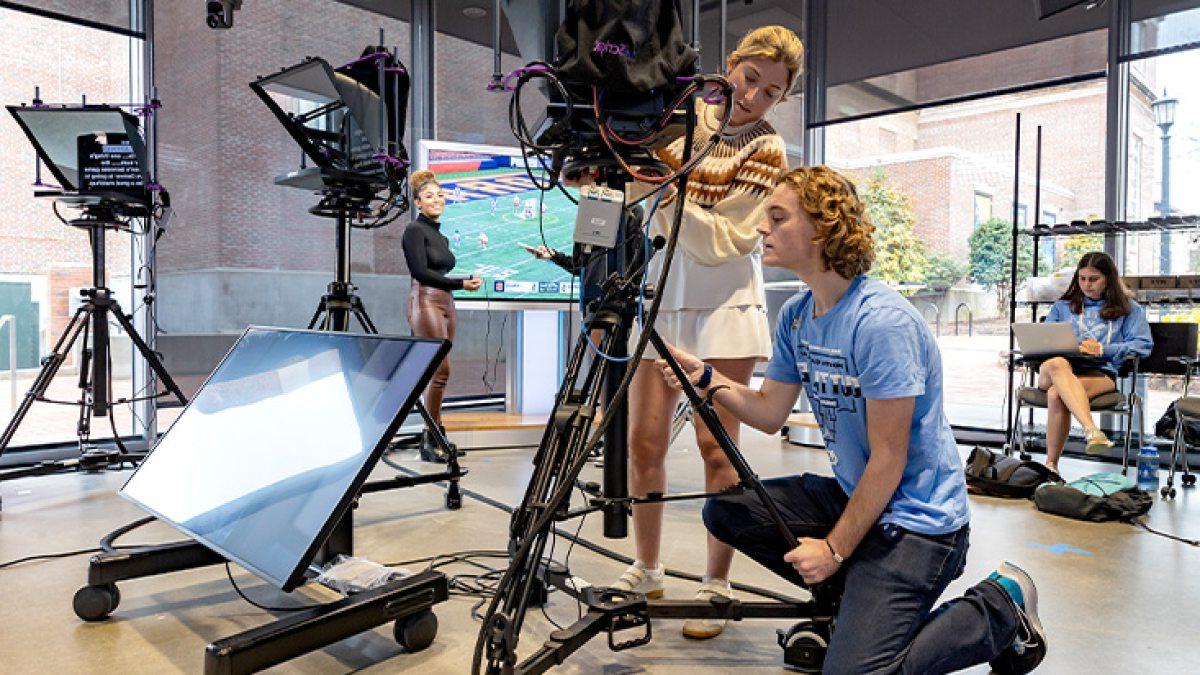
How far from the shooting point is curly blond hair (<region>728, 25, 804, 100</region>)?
1769mm

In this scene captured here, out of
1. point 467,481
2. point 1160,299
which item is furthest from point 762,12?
point 467,481

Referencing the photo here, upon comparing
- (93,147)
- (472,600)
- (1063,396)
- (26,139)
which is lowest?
(472,600)

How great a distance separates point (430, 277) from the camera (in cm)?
418

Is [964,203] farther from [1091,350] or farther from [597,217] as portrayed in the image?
[597,217]

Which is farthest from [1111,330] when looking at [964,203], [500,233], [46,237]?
[46,237]

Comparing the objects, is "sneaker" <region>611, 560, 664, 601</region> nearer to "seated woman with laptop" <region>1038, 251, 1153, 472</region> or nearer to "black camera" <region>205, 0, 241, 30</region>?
"seated woman with laptop" <region>1038, 251, 1153, 472</region>

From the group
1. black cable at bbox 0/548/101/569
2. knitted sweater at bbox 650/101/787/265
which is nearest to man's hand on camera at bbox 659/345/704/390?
knitted sweater at bbox 650/101/787/265

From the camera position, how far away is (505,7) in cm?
170

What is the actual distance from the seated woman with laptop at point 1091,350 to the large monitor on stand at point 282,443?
3.60 m

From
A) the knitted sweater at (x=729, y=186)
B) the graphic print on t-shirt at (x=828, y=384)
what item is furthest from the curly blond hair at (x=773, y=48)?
the graphic print on t-shirt at (x=828, y=384)

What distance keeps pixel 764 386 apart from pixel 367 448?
0.88 m

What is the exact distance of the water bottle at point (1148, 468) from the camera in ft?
12.1

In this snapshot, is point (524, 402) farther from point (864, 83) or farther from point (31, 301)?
point (864, 83)

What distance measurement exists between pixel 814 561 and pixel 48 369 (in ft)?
10.3
